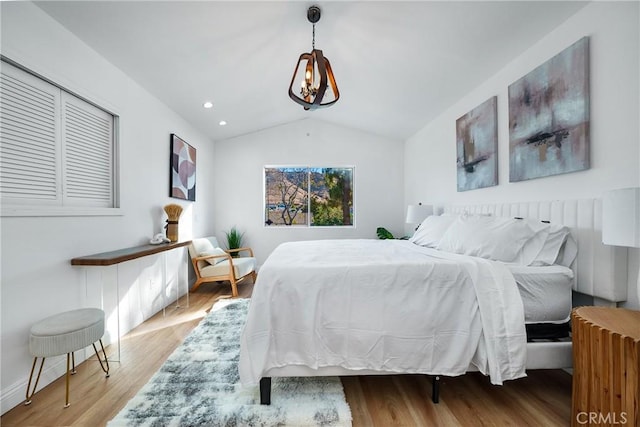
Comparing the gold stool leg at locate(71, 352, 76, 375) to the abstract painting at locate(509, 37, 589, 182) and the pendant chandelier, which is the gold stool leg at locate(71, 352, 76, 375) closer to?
the pendant chandelier

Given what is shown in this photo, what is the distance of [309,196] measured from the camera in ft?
18.0

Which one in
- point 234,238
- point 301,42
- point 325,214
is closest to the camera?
point 301,42

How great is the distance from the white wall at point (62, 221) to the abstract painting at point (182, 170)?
0.33 metres

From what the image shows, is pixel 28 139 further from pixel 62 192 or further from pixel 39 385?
pixel 39 385

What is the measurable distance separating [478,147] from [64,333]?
385cm

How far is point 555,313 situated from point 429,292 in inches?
32.5

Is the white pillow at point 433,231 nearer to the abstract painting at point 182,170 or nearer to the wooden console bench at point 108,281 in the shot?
the wooden console bench at point 108,281

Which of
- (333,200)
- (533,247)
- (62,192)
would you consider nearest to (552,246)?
(533,247)

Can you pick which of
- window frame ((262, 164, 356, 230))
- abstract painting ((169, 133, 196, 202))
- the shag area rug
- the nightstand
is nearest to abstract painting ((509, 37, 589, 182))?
the nightstand

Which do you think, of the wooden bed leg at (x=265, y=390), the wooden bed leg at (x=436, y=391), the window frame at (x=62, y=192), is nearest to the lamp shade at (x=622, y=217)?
the wooden bed leg at (x=436, y=391)

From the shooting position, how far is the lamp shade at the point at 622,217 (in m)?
1.31

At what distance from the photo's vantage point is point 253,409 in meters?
1.60

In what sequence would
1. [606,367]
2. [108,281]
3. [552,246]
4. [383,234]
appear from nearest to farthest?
[606,367], [552,246], [108,281], [383,234]

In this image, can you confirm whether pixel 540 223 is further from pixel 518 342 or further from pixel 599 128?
pixel 518 342
